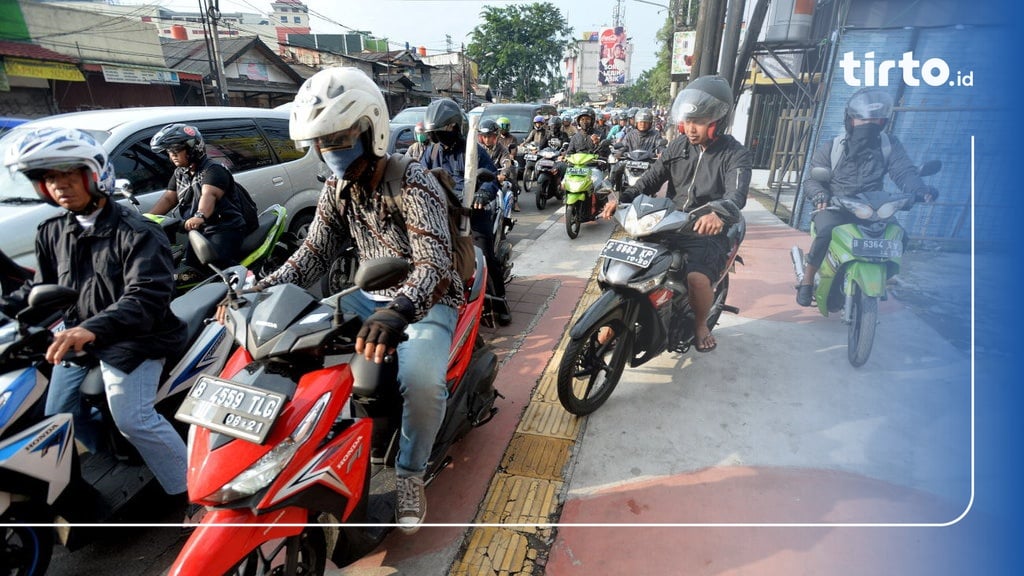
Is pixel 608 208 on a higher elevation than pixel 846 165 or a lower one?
lower

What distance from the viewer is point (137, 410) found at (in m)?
2.01

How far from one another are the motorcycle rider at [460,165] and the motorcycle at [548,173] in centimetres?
417

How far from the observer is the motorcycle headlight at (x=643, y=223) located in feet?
9.35

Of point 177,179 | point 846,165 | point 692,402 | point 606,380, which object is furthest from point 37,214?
point 846,165

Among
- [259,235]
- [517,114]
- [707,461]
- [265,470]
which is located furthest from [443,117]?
[517,114]

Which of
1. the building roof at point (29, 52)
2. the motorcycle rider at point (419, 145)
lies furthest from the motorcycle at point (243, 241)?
the building roof at point (29, 52)

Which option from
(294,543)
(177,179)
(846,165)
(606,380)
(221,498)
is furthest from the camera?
(177,179)

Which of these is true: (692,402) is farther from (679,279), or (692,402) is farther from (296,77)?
(296,77)

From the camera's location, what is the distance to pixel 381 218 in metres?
1.96

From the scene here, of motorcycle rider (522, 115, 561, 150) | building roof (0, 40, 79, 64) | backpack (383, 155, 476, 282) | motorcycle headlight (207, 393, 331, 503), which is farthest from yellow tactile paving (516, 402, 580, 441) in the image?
building roof (0, 40, 79, 64)

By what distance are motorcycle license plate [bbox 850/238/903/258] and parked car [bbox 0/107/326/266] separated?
4.33 m

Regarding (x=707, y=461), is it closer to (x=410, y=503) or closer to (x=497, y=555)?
(x=497, y=555)

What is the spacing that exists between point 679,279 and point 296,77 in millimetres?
23553

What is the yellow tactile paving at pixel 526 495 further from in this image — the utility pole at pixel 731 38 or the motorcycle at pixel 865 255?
the utility pole at pixel 731 38
